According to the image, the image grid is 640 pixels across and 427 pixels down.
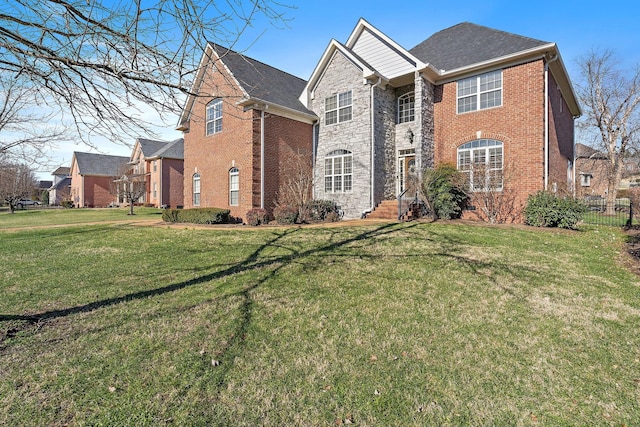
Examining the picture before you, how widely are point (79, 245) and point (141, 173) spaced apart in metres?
28.0

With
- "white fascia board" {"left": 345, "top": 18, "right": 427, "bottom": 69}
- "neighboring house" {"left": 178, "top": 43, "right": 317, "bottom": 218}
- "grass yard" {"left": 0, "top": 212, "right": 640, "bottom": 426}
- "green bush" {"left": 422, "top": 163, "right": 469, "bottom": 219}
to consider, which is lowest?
"grass yard" {"left": 0, "top": 212, "right": 640, "bottom": 426}

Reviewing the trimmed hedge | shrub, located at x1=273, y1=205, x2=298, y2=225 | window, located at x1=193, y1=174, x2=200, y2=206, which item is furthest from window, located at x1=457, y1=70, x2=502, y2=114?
window, located at x1=193, y1=174, x2=200, y2=206

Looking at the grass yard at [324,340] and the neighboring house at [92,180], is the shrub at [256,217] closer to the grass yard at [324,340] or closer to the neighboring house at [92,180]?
the grass yard at [324,340]

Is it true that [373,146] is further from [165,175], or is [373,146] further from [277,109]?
[165,175]

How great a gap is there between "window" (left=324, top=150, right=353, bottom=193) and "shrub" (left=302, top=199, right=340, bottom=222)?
1.18 meters

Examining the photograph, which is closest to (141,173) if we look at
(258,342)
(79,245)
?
(79,245)

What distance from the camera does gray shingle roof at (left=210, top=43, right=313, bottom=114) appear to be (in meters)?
15.4

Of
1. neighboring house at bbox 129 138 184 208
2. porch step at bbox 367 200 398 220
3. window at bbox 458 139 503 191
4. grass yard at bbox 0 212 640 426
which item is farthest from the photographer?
neighboring house at bbox 129 138 184 208

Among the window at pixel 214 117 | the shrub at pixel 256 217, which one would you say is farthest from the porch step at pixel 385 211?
the window at pixel 214 117

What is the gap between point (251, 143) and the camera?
1527cm

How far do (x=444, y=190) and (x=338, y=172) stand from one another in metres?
5.32

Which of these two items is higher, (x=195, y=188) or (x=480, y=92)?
(x=480, y=92)

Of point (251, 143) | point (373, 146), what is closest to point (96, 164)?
point (251, 143)

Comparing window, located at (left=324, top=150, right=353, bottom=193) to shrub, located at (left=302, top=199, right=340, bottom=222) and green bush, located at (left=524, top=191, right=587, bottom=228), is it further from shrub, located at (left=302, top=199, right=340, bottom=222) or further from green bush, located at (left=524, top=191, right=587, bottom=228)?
green bush, located at (left=524, top=191, right=587, bottom=228)
